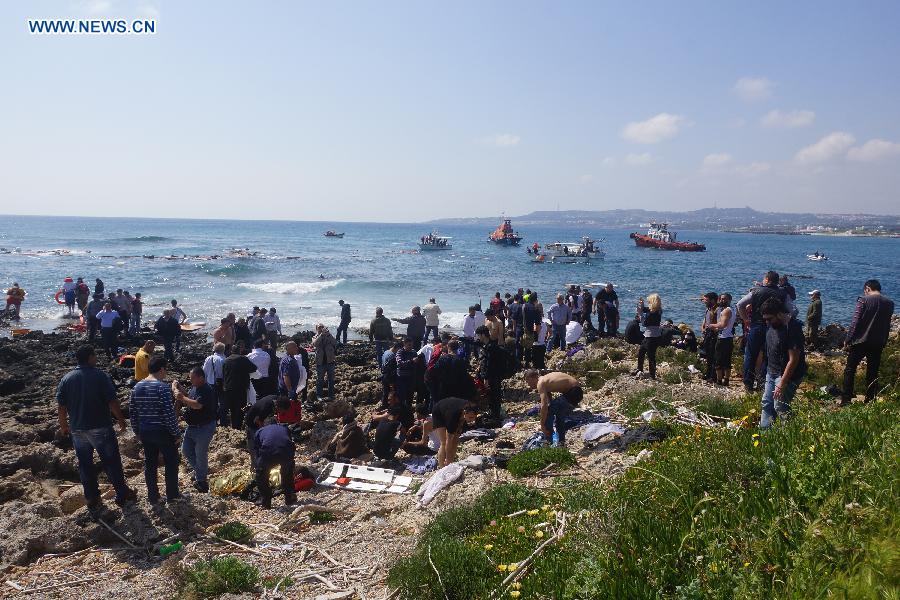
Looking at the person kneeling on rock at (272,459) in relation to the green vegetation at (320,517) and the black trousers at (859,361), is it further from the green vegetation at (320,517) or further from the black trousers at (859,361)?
the black trousers at (859,361)

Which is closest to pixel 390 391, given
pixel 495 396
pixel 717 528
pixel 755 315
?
pixel 495 396

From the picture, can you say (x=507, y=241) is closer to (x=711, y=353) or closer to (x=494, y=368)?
(x=711, y=353)

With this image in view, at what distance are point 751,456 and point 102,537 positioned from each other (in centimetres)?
Answer: 667

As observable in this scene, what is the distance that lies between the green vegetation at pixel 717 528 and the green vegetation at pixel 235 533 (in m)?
2.14

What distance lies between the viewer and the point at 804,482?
407 cm

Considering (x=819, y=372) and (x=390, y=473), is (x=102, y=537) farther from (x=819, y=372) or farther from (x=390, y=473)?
(x=819, y=372)

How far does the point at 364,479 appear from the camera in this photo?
324 inches

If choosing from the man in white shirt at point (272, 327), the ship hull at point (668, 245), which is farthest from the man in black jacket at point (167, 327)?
the ship hull at point (668, 245)

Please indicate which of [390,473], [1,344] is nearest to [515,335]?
[390,473]

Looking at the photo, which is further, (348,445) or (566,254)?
(566,254)

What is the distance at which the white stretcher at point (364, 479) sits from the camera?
7918mm

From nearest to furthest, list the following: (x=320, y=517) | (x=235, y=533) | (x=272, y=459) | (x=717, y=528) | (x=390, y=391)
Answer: (x=717, y=528), (x=235, y=533), (x=320, y=517), (x=272, y=459), (x=390, y=391)

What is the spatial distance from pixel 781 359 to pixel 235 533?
653 centimetres

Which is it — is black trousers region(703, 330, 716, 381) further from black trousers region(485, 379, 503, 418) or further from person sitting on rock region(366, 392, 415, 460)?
person sitting on rock region(366, 392, 415, 460)
